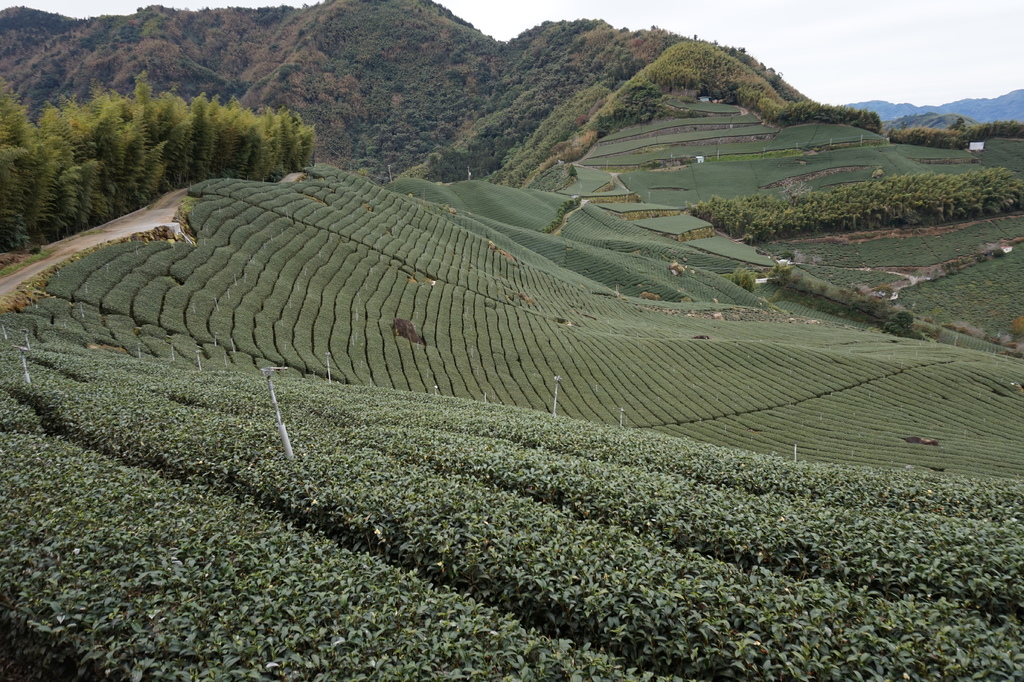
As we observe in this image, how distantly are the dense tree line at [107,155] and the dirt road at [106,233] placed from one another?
1193mm

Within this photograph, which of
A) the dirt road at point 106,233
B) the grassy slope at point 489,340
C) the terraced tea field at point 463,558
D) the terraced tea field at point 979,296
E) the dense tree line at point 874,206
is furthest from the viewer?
the dense tree line at point 874,206

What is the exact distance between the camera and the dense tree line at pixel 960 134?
112 meters

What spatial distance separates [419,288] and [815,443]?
1148 inches

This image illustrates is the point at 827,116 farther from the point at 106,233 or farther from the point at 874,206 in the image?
the point at 106,233

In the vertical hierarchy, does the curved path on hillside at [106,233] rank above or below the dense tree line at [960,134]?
below

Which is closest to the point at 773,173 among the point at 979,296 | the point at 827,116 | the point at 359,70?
the point at 827,116

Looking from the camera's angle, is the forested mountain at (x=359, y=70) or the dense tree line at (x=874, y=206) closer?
the dense tree line at (x=874, y=206)

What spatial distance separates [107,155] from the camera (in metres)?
39.2

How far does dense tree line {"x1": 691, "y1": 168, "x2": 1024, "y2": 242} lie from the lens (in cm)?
8906

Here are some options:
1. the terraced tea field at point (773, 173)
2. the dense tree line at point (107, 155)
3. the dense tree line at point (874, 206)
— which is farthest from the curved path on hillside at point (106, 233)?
the dense tree line at point (874, 206)

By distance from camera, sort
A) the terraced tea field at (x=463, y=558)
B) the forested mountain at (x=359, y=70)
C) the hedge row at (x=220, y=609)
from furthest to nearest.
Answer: the forested mountain at (x=359, y=70) < the terraced tea field at (x=463, y=558) < the hedge row at (x=220, y=609)

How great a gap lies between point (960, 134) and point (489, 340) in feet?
430

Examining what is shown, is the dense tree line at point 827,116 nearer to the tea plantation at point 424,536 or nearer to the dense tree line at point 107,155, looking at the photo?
the dense tree line at point 107,155

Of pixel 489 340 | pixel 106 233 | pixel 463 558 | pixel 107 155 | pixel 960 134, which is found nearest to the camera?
pixel 463 558
